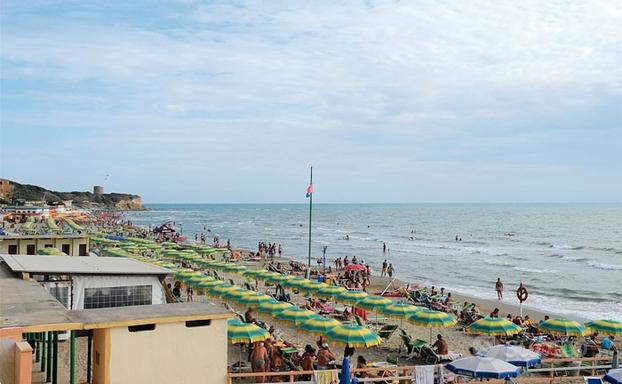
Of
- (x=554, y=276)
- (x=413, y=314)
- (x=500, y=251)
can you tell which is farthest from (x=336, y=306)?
(x=500, y=251)

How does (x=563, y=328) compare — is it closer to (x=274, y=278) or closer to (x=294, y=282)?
(x=294, y=282)

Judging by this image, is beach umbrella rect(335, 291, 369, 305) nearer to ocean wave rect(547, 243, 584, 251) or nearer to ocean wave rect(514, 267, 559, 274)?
ocean wave rect(514, 267, 559, 274)

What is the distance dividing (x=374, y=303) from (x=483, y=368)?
8.61 metres

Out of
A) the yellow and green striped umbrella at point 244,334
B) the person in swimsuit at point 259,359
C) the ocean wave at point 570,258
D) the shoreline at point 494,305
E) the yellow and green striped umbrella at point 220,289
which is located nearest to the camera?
the person in swimsuit at point 259,359

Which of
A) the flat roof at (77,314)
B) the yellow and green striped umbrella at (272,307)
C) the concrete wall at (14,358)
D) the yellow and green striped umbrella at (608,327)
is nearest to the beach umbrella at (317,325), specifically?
the yellow and green striped umbrella at (272,307)

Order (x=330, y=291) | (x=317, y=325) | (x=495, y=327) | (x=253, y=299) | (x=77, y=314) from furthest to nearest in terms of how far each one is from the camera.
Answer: (x=330, y=291), (x=253, y=299), (x=495, y=327), (x=317, y=325), (x=77, y=314)

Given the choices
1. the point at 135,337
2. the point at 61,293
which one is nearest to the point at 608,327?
the point at 135,337

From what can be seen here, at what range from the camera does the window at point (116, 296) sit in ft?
40.5

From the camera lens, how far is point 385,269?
38938 millimetres

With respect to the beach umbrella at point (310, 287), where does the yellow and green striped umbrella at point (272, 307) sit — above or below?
above

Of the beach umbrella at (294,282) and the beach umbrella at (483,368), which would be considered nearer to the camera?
the beach umbrella at (483,368)

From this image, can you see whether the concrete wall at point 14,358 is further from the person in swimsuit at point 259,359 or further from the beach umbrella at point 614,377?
the beach umbrella at point 614,377

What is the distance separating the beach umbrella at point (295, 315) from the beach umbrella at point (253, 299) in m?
1.81

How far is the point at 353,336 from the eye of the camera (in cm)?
1349
